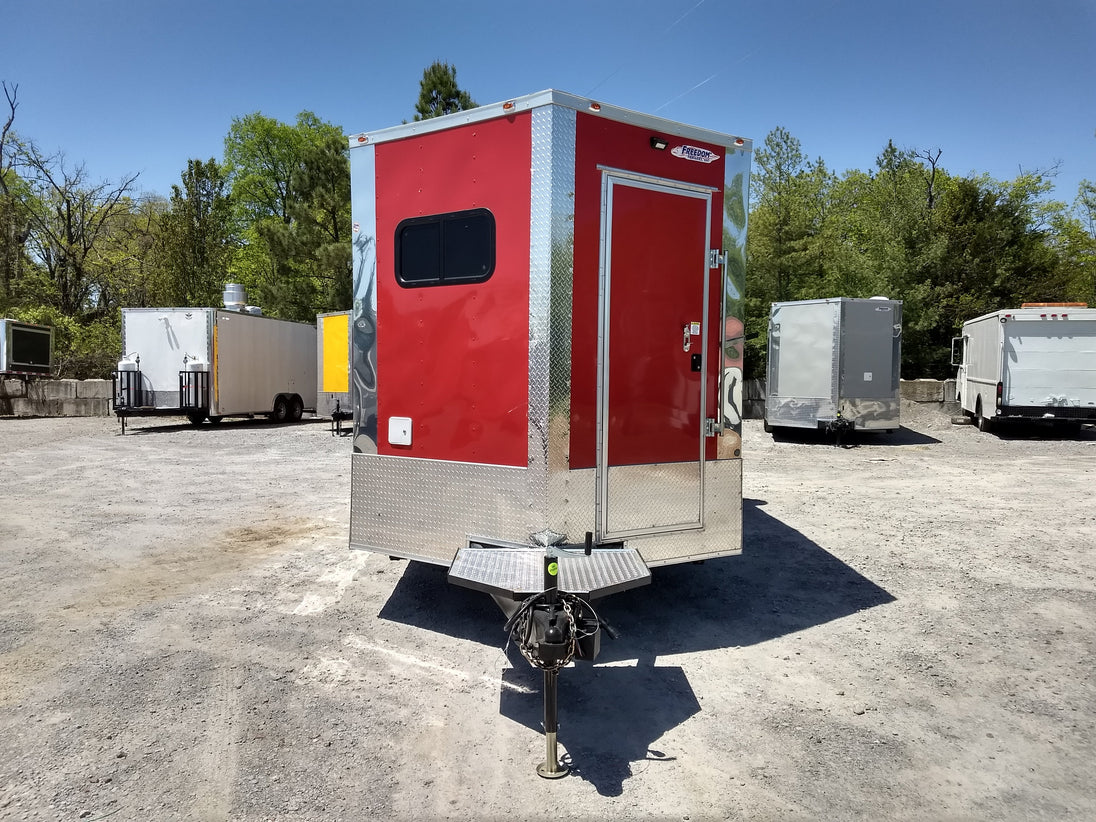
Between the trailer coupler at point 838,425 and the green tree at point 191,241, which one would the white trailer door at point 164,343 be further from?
the trailer coupler at point 838,425

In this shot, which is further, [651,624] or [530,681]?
[651,624]

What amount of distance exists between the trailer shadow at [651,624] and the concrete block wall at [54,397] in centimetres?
1854

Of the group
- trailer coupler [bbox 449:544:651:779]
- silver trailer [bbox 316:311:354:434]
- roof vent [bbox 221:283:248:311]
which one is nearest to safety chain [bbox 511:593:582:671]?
trailer coupler [bbox 449:544:651:779]

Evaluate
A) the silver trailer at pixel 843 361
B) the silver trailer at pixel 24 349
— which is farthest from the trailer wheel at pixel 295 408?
the silver trailer at pixel 843 361

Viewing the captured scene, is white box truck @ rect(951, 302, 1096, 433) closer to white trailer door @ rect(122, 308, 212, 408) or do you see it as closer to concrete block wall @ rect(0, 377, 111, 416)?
white trailer door @ rect(122, 308, 212, 408)

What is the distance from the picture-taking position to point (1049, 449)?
13016 mm

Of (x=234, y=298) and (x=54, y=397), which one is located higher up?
(x=234, y=298)

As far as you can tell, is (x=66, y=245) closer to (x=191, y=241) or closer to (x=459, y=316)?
(x=191, y=241)

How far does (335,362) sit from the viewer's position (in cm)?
1625

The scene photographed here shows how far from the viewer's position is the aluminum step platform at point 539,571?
3.12 m

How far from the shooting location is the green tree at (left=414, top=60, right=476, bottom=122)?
25.0 m

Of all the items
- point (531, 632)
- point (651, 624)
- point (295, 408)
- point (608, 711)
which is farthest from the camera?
point (295, 408)

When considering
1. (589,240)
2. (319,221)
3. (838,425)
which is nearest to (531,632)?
(589,240)

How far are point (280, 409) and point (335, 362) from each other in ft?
12.4
